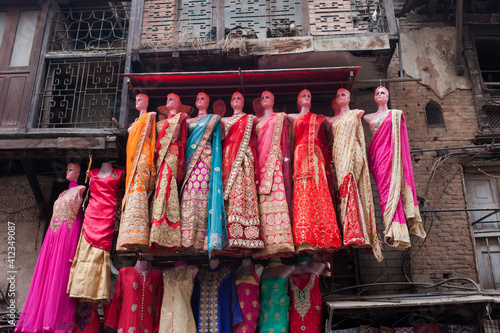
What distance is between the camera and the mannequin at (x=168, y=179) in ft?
15.4

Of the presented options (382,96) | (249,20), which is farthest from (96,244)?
(382,96)

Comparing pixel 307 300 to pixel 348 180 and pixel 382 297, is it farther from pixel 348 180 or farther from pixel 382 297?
pixel 348 180

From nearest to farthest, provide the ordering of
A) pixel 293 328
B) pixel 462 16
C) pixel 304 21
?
pixel 293 328 → pixel 304 21 → pixel 462 16

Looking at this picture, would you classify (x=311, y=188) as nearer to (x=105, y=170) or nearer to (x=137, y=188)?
(x=137, y=188)

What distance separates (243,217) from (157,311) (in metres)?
1.65

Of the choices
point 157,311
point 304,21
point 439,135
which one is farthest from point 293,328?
point 304,21

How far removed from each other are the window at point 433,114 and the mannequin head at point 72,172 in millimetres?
5220

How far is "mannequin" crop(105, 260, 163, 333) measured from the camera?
4957 millimetres

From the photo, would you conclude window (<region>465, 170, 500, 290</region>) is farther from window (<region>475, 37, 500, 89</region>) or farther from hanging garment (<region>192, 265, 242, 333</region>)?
hanging garment (<region>192, 265, 242, 333</region>)

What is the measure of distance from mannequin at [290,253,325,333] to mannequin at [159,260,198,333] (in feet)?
3.89

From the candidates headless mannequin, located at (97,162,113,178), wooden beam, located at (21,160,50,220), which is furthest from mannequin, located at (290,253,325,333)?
wooden beam, located at (21,160,50,220)

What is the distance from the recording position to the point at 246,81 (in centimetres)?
596

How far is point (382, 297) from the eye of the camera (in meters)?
5.14

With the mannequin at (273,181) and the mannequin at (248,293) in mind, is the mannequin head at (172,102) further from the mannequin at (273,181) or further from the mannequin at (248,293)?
the mannequin at (248,293)
